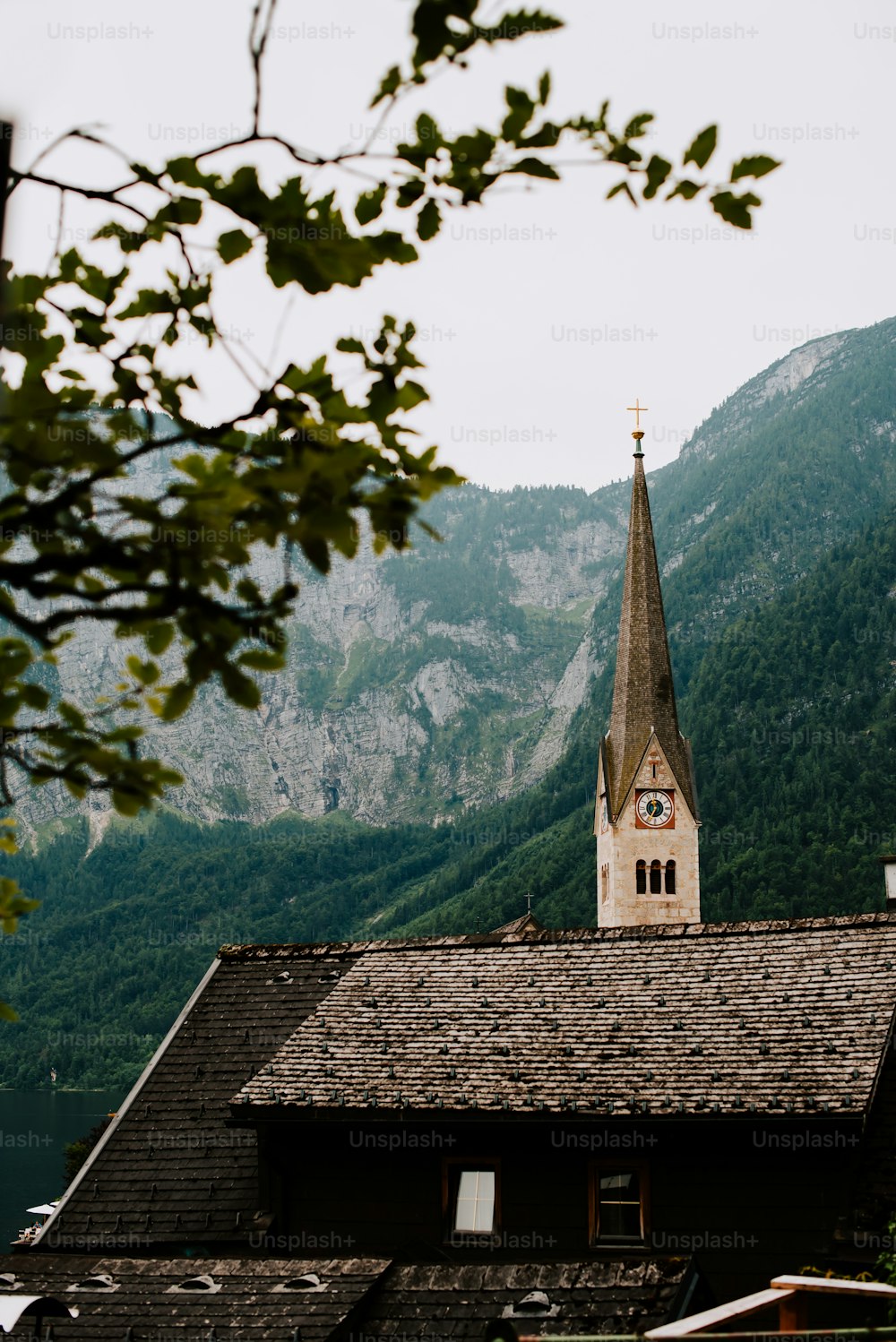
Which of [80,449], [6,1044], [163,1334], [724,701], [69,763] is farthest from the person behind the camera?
[6,1044]

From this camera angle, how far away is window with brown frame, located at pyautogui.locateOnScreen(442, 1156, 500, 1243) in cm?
1430

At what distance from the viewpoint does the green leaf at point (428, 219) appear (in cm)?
392

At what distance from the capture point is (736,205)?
12.6 ft

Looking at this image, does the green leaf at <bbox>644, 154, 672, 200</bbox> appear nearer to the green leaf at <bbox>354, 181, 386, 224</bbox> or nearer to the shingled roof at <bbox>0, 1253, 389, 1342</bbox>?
the green leaf at <bbox>354, 181, 386, 224</bbox>

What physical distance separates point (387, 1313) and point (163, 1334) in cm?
164

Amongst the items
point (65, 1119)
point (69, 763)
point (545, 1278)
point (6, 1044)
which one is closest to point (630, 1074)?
point (545, 1278)

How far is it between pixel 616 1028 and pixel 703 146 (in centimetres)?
1241

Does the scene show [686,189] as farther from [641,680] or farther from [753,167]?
[641,680]

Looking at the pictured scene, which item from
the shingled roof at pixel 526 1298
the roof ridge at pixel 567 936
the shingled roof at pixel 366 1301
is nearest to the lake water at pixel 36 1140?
the roof ridge at pixel 567 936

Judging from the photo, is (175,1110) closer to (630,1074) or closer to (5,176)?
(630,1074)

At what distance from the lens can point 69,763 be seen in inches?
143

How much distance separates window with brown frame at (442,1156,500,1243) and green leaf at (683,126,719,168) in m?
12.1

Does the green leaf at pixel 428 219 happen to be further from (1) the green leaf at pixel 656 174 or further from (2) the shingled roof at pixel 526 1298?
(2) the shingled roof at pixel 526 1298

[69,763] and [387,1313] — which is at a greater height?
[69,763]
